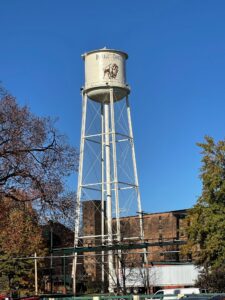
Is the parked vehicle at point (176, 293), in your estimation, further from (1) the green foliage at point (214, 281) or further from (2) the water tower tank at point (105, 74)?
(2) the water tower tank at point (105, 74)

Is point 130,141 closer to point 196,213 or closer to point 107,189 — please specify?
point 107,189

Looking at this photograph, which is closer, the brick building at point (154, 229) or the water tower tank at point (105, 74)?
the water tower tank at point (105, 74)

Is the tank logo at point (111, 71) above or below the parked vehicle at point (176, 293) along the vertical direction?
above

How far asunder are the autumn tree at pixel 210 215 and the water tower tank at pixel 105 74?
1578cm

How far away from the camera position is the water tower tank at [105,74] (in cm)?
5756

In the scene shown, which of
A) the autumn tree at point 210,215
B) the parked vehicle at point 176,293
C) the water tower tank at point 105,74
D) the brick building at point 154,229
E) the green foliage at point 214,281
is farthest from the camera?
the brick building at point 154,229

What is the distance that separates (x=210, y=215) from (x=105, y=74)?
68.0ft

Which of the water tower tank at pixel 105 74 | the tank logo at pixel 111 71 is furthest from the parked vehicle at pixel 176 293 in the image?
Result: the tank logo at pixel 111 71

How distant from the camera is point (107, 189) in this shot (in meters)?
56.2

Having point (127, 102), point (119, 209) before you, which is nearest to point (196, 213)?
point (119, 209)

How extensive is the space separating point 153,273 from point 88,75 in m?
20.3

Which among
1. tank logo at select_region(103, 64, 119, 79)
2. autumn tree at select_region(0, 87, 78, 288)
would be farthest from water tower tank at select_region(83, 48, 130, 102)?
autumn tree at select_region(0, 87, 78, 288)

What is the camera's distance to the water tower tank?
57.6m

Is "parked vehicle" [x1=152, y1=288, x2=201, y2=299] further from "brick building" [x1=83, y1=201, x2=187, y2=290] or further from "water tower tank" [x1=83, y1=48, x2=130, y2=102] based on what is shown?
"brick building" [x1=83, y1=201, x2=187, y2=290]
